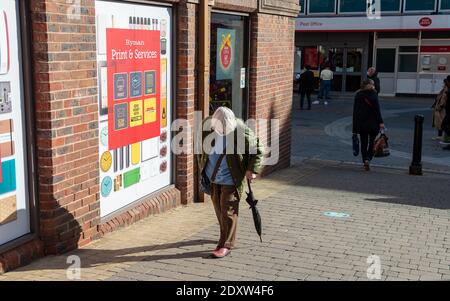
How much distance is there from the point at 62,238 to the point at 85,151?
890mm

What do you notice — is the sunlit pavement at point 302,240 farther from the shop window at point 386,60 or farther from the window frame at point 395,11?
the window frame at point 395,11

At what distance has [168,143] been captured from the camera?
24.5ft

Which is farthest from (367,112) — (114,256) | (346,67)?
(346,67)

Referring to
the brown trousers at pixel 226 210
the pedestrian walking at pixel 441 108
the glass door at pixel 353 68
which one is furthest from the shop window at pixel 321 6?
the brown trousers at pixel 226 210

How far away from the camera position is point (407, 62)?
27812mm

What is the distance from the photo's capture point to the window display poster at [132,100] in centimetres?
598

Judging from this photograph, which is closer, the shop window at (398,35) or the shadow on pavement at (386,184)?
the shadow on pavement at (386,184)

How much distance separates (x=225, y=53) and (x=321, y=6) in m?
22.6

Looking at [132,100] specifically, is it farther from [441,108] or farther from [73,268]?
[441,108]

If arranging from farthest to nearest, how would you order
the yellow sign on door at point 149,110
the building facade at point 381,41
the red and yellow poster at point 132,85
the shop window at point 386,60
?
1. the shop window at point 386,60
2. the building facade at point 381,41
3. the yellow sign on door at point 149,110
4. the red and yellow poster at point 132,85

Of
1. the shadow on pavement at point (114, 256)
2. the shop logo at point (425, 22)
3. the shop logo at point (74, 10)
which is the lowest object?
the shadow on pavement at point (114, 256)

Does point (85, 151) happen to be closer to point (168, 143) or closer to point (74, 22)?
point (74, 22)

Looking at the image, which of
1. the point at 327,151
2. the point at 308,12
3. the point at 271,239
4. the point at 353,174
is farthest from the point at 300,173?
the point at 308,12

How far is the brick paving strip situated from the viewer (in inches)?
203
